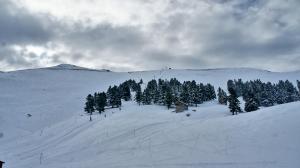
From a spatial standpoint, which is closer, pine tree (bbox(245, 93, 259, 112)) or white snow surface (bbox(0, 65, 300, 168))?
white snow surface (bbox(0, 65, 300, 168))

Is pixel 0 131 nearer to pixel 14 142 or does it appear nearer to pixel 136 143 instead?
pixel 14 142

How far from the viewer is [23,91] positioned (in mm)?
131500

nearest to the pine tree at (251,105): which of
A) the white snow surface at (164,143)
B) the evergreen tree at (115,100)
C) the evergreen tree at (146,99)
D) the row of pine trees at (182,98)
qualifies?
the row of pine trees at (182,98)

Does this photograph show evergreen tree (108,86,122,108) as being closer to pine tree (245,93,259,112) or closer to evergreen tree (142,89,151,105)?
evergreen tree (142,89,151,105)

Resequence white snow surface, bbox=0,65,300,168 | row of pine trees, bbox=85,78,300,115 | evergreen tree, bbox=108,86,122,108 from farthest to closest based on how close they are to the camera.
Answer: evergreen tree, bbox=108,86,122,108 → row of pine trees, bbox=85,78,300,115 → white snow surface, bbox=0,65,300,168

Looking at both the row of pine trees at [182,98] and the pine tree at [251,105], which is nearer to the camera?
the pine tree at [251,105]

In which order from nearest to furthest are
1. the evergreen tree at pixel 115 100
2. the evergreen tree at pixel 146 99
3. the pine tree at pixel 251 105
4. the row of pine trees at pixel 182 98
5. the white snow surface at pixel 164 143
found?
the white snow surface at pixel 164 143, the pine tree at pixel 251 105, the row of pine trees at pixel 182 98, the evergreen tree at pixel 115 100, the evergreen tree at pixel 146 99

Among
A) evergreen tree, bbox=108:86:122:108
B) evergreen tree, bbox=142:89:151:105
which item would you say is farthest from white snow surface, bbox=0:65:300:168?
evergreen tree, bbox=108:86:122:108

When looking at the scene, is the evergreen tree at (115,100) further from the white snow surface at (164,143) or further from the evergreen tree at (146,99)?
the white snow surface at (164,143)

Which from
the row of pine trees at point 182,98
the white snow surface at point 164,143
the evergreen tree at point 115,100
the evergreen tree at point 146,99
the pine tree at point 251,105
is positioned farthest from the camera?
the evergreen tree at point 146,99

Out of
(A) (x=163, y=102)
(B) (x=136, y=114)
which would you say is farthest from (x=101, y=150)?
(A) (x=163, y=102)

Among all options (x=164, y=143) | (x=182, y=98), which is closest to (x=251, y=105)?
(x=182, y=98)

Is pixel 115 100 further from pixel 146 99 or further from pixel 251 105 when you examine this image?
pixel 251 105

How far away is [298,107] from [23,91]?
126 m
